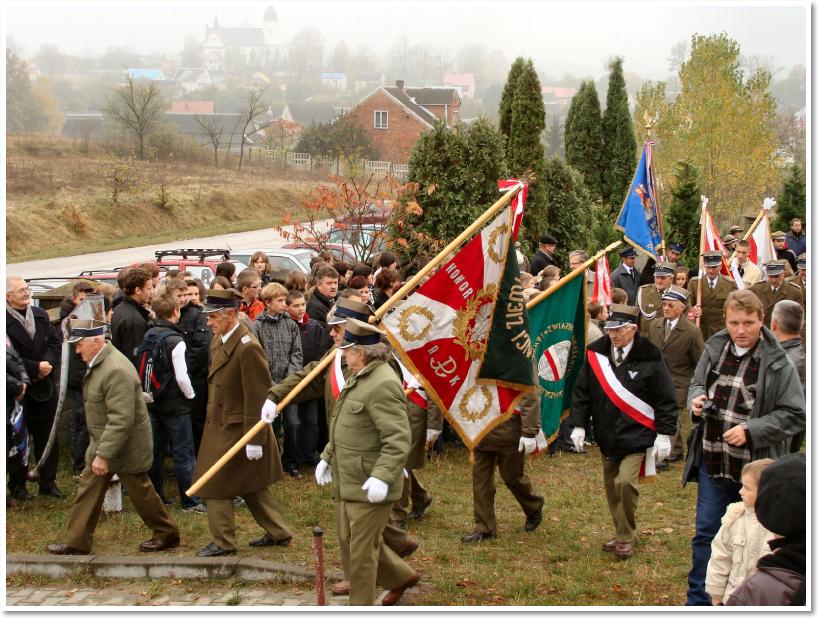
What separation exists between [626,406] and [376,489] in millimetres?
2547

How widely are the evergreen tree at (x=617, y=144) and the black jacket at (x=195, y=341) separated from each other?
22364 millimetres

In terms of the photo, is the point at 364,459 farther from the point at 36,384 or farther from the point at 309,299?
the point at 309,299

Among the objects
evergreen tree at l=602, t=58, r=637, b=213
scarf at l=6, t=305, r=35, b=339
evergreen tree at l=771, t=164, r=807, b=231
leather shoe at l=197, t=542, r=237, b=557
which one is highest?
evergreen tree at l=602, t=58, r=637, b=213

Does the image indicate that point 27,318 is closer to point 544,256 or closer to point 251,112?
point 544,256

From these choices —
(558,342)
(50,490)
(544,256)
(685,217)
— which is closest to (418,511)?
(558,342)

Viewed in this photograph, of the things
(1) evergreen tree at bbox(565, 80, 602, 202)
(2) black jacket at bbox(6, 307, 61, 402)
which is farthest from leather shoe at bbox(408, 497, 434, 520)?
(1) evergreen tree at bbox(565, 80, 602, 202)

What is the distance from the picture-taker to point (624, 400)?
7.81 m

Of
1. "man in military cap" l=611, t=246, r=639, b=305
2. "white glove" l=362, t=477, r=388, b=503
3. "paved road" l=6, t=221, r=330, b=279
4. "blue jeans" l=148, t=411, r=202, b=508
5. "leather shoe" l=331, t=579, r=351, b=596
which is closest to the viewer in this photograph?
"white glove" l=362, t=477, r=388, b=503

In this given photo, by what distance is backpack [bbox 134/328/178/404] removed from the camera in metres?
8.77

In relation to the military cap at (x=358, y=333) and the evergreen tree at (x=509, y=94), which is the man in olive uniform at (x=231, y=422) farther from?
Answer: the evergreen tree at (x=509, y=94)

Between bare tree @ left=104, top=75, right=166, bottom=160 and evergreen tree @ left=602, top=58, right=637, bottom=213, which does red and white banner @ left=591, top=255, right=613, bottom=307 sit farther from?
bare tree @ left=104, top=75, right=166, bottom=160

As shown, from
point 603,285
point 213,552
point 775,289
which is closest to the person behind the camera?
point 213,552

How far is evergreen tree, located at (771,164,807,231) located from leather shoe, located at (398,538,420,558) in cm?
2217

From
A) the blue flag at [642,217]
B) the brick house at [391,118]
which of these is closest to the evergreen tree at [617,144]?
the blue flag at [642,217]
